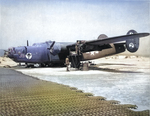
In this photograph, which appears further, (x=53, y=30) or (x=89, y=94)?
(x=53, y=30)

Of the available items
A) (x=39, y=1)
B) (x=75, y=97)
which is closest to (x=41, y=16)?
(x=39, y=1)

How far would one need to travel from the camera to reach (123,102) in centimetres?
397

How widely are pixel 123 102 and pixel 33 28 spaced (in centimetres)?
328

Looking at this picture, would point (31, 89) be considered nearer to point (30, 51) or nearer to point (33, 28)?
point (33, 28)

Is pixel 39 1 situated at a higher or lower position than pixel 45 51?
higher

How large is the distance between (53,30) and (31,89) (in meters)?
1.92

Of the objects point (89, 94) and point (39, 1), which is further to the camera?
point (39, 1)

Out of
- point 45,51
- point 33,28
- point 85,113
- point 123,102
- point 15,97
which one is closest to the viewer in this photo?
point 85,113

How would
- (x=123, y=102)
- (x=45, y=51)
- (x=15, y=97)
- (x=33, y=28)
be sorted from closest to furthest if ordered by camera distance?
1. (x=123, y=102)
2. (x=15, y=97)
3. (x=33, y=28)
4. (x=45, y=51)

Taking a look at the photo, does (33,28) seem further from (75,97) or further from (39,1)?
(75,97)

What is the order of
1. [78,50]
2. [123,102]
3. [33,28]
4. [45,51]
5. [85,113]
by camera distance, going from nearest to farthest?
[85,113]
[123,102]
[33,28]
[78,50]
[45,51]

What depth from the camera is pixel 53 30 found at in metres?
5.99

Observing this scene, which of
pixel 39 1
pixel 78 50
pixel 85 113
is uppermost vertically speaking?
pixel 39 1

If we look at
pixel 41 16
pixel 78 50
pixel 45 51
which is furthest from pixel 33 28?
pixel 45 51
